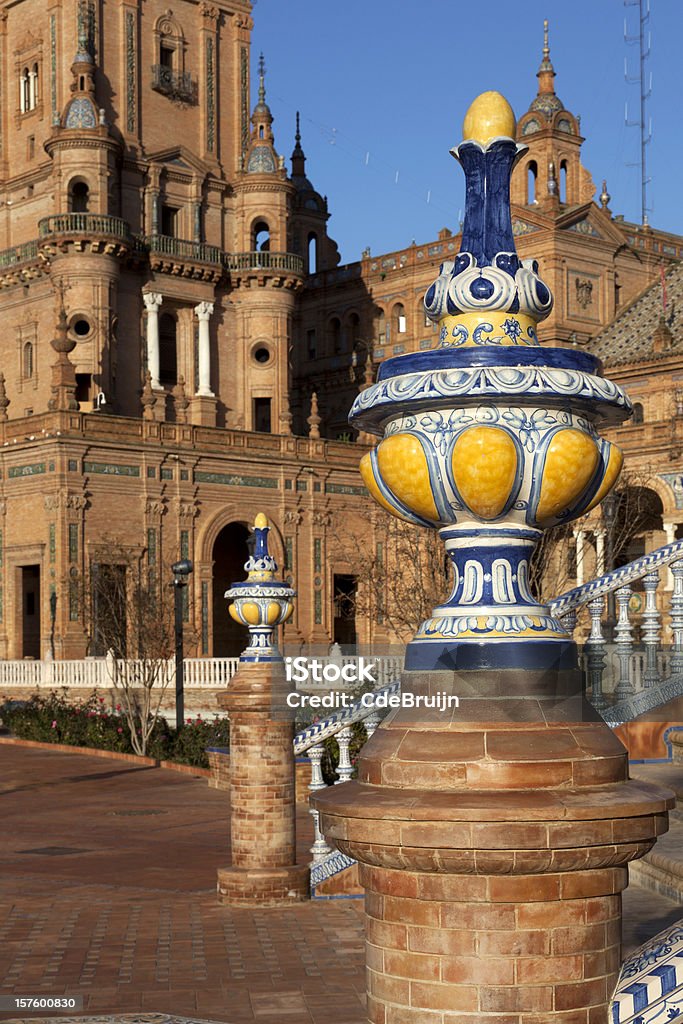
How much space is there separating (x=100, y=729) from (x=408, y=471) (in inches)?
968

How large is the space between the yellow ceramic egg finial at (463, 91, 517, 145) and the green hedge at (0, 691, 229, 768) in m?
20.8

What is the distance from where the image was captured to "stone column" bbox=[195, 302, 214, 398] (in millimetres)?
50875

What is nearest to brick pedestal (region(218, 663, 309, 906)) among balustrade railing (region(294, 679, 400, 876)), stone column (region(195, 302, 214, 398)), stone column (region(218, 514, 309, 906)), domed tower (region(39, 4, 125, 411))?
stone column (region(218, 514, 309, 906))

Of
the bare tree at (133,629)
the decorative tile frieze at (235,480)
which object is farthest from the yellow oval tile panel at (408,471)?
the decorative tile frieze at (235,480)

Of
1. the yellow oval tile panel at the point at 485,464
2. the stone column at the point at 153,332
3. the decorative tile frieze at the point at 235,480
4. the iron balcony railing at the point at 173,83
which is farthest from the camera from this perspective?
the iron balcony railing at the point at 173,83

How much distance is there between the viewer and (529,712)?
16.0 ft

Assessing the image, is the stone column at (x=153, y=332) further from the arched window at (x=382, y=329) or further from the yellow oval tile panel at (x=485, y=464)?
the yellow oval tile panel at (x=485, y=464)

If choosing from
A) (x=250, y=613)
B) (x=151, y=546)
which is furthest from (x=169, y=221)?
(x=250, y=613)

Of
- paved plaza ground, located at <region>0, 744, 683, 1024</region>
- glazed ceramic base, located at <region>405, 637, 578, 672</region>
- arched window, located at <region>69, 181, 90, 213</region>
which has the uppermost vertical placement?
arched window, located at <region>69, 181, 90, 213</region>

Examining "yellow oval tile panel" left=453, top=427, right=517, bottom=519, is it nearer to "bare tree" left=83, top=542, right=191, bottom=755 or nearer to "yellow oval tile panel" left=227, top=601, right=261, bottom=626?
"yellow oval tile panel" left=227, top=601, right=261, bottom=626

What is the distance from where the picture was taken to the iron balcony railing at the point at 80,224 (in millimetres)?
46625

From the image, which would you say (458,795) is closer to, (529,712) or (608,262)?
(529,712)

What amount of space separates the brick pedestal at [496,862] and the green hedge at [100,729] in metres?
20.8

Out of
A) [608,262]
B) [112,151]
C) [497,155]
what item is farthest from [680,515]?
[497,155]
